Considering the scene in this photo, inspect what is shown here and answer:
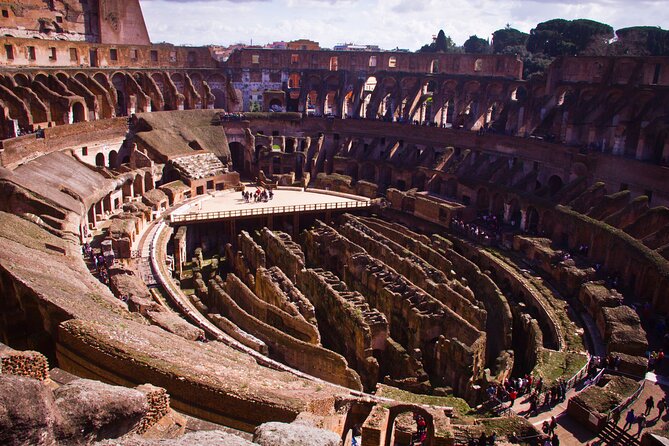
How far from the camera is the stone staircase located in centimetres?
1445

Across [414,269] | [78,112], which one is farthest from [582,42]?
[78,112]

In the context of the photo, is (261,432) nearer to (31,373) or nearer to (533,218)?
(31,373)

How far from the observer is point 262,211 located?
116 feet

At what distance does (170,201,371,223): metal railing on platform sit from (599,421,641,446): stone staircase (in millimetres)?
23556

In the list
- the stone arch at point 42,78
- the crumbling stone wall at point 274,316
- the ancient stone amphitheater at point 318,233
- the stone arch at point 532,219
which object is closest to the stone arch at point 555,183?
the ancient stone amphitheater at point 318,233

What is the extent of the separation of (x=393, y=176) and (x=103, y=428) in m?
35.2

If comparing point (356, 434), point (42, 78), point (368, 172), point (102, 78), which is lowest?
point (356, 434)

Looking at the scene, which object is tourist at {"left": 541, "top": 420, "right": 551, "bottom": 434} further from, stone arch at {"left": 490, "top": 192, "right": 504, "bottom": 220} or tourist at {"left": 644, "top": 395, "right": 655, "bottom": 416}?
stone arch at {"left": 490, "top": 192, "right": 504, "bottom": 220}

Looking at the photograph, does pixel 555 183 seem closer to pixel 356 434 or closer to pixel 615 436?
pixel 615 436

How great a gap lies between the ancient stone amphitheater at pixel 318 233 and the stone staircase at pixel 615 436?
235 mm

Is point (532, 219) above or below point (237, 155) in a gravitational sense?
below

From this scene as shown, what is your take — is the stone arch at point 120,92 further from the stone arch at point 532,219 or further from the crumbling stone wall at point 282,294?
the stone arch at point 532,219

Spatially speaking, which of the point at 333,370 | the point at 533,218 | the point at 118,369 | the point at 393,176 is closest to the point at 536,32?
the point at 393,176

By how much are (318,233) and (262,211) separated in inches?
201
